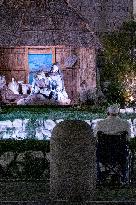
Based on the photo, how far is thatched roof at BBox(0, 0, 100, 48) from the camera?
35781mm

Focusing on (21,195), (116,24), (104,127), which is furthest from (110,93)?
(21,195)

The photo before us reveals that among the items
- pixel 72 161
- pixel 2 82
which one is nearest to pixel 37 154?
pixel 72 161

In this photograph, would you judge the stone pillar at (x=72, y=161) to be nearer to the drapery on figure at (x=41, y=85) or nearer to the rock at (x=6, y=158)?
the rock at (x=6, y=158)

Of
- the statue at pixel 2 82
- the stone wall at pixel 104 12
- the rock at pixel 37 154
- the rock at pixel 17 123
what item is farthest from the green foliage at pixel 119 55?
the rock at pixel 37 154

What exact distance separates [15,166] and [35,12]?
21955 millimetres

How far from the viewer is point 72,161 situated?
1326 cm

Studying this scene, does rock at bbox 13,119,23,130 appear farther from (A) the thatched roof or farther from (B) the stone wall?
(B) the stone wall

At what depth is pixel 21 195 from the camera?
45.0 feet

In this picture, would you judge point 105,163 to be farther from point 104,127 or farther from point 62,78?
point 62,78

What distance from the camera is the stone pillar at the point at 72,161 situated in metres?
13.2

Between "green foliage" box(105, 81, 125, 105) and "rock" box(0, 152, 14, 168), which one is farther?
"green foliage" box(105, 81, 125, 105)

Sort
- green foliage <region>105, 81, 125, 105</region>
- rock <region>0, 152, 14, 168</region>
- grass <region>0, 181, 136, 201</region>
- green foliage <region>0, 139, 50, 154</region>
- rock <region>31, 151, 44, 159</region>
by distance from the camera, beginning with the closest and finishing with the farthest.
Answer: grass <region>0, 181, 136, 201</region>, rock <region>0, 152, 14, 168</region>, rock <region>31, 151, 44, 159</region>, green foliage <region>0, 139, 50, 154</region>, green foliage <region>105, 81, 125, 105</region>

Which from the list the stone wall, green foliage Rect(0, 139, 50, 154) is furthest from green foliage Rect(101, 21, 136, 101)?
green foliage Rect(0, 139, 50, 154)

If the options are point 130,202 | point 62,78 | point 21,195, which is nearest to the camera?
point 130,202
